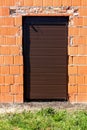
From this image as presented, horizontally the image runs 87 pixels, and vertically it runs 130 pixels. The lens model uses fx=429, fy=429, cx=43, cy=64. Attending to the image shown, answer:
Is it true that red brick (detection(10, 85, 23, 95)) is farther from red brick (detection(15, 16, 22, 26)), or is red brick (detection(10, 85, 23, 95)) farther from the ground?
red brick (detection(15, 16, 22, 26))

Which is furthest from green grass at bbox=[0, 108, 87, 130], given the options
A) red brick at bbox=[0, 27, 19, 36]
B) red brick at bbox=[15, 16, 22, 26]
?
red brick at bbox=[15, 16, 22, 26]

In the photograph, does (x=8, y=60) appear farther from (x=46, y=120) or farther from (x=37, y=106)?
(x=46, y=120)

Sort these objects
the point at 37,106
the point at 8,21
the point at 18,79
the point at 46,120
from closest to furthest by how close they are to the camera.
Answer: the point at 46,120
the point at 37,106
the point at 8,21
the point at 18,79

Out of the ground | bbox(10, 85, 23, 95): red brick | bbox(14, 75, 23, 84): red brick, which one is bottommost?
the ground

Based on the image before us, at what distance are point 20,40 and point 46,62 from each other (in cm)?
85

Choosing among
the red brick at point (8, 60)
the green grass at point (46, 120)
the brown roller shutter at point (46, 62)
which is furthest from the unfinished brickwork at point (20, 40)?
the green grass at point (46, 120)

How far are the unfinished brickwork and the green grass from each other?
51.0 inches

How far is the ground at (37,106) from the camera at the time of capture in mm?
9898

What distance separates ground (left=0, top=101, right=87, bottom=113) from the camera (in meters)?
9.90

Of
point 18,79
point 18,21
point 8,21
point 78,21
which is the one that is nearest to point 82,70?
point 78,21

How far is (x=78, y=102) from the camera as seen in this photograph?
417 inches

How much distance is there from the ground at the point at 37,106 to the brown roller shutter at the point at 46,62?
1.07 feet

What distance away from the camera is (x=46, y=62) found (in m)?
10.6

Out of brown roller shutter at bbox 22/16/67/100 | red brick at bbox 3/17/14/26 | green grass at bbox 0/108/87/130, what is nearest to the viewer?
green grass at bbox 0/108/87/130
